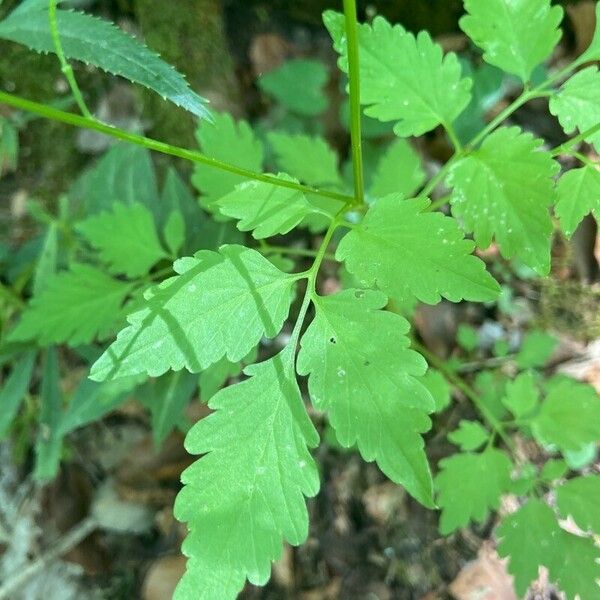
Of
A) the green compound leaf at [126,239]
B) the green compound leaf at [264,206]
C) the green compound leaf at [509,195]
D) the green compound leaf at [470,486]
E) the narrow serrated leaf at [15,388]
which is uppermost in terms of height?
the green compound leaf at [509,195]

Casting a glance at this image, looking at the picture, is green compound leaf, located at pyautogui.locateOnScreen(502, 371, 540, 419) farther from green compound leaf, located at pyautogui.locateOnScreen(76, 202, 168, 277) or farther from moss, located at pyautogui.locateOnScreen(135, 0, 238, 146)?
moss, located at pyautogui.locateOnScreen(135, 0, 238, 146)

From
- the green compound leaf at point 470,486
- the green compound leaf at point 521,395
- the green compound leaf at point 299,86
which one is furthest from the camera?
the green compound leaf at point 299,86

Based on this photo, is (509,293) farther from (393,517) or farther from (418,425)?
(418,425)

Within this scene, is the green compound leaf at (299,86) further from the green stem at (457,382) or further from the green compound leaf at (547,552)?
the green compound leaf at (547,552)

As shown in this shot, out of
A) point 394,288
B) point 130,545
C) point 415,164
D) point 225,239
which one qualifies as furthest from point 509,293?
point 130,545

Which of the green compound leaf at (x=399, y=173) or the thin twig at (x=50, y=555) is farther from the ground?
the green compound leaf at (x=399, y=173)

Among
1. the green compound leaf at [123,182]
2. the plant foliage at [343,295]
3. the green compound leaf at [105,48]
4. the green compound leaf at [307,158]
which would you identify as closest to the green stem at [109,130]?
the plant foliage at [343,295]

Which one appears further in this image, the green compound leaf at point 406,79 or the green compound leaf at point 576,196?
the green compound leaf at point 406,79

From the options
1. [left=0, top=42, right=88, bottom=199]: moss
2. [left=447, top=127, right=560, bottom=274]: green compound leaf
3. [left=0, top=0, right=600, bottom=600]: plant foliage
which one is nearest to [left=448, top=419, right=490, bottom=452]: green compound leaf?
[left=0, top=0, right=600, bottom=600]: plant foliage
